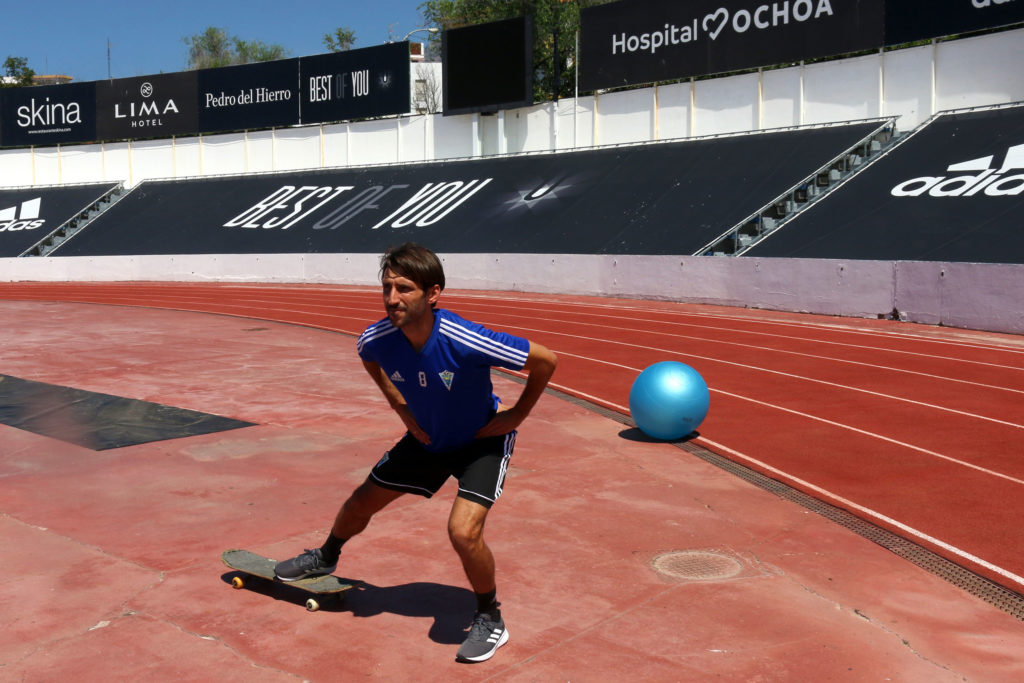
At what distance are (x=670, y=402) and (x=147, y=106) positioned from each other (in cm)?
4386

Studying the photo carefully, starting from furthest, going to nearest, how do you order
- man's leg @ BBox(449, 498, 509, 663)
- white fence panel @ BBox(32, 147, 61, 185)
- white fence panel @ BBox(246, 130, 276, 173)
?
white fence panel @ BBox(32, 147, 61, 185) → white fence panel @ BBox(246, 130, 276, 173) → man's leg @ BBox(449, 498, 509, 663)

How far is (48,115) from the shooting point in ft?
161

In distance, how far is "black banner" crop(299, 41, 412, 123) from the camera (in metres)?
41.0

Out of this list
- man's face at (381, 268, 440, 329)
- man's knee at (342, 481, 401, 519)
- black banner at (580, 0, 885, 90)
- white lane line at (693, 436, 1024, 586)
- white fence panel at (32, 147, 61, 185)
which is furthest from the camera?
white fence panel at (32, 147, 61, 185)

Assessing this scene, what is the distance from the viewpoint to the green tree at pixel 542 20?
173 ft

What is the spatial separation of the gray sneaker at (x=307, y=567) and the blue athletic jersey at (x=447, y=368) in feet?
3.47

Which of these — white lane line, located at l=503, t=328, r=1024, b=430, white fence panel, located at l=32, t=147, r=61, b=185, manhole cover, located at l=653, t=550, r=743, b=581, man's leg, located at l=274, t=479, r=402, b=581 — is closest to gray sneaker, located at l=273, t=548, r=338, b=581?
man's leg, located at l=274, t=479, r=402, b=581

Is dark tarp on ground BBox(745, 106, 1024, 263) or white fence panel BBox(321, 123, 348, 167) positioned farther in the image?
white fence panel BBox(321, 123, 348, 167)

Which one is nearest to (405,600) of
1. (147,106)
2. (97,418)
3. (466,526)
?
(466,526)

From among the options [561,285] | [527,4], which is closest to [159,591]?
[561,285]

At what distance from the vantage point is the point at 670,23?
33625 mm

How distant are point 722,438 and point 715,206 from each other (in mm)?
18366

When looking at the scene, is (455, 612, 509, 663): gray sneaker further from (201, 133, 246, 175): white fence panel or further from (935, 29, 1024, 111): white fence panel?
(201, 133, 246, 175): white fence panel

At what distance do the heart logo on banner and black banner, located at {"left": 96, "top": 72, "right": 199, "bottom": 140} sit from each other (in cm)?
2500
